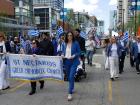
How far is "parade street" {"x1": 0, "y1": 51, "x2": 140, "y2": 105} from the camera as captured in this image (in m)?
11.1

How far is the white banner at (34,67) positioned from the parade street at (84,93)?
50 cm

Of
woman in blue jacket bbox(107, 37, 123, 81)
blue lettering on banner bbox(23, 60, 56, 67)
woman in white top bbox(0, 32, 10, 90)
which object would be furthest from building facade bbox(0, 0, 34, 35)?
blue lettering on banner bbox(23, 60, 56, 67)

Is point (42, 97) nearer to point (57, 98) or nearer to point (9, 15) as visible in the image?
point (57, 98)

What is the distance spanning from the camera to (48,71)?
40.7ft

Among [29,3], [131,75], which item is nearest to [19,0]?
[29,3]

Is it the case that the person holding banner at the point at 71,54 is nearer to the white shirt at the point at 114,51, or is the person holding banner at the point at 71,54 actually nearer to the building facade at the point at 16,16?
the white shirt at the point at 114,51

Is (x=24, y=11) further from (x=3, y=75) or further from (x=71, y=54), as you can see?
(x=71, y=54)

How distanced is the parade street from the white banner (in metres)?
0.50

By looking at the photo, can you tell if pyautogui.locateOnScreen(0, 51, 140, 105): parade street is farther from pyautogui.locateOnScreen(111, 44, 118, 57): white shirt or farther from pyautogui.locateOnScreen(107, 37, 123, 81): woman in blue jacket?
pyautogui.locateOnScreen(111, 44, 118, 57): white shirt

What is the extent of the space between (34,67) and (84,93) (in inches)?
62.2

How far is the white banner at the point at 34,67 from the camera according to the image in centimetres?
1229

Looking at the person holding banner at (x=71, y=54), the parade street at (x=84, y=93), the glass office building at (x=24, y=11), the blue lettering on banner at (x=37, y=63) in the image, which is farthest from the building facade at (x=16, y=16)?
the person holding banner at (x=71, y=54)

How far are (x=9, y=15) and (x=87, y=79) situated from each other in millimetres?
60099

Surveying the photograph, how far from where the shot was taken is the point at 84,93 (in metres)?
12.5
